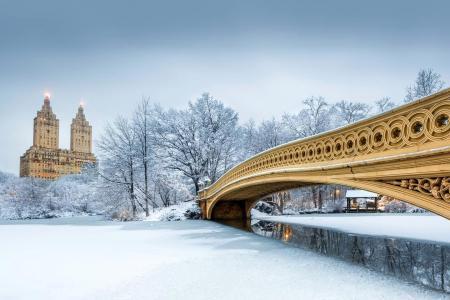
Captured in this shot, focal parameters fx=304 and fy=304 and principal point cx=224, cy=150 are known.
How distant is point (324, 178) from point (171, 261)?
3.61 meters

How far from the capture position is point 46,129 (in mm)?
116625

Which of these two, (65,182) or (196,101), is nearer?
(196,101)

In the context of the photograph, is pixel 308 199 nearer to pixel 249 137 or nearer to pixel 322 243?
pixel 249 137

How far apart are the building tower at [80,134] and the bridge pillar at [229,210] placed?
12550 centimetres

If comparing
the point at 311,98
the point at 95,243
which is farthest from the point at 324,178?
the point at 311,98

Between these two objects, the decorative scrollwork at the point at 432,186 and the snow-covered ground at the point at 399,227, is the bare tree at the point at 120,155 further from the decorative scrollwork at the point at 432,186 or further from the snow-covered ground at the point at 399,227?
the decorative scrollwork at the point at 432,186

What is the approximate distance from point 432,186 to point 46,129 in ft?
438

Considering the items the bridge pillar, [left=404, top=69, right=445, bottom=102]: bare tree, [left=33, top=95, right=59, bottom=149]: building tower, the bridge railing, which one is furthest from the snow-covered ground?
[left=33, top=95, right=59, bottom=149]: building tower

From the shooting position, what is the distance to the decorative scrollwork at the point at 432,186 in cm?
396

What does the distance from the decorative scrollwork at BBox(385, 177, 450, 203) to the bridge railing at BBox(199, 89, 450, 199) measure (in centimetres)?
45

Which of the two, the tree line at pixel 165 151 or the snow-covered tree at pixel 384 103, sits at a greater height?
the snow-covered tree at pixel 384 103

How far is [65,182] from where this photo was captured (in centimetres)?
4256

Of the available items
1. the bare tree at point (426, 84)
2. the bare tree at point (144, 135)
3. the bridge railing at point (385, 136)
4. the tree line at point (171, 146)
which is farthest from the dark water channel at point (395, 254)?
the bare tree at point (426, 84)

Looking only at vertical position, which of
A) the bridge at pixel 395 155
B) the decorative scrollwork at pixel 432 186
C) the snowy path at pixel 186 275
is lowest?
the snowy path at pixel 186 275
